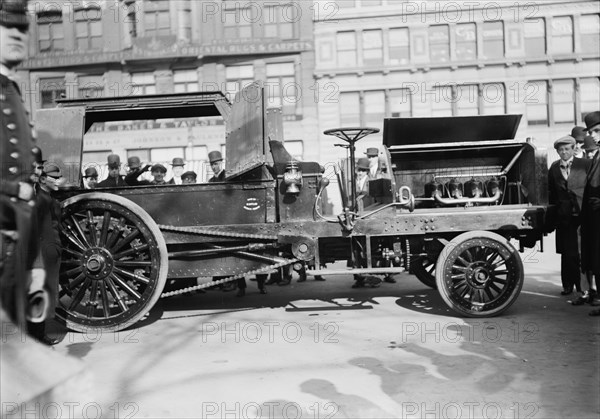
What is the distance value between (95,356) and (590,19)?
102 feet

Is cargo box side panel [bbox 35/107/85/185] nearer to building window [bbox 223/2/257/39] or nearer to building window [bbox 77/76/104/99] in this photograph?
building window [bbox 223/2/257/39]

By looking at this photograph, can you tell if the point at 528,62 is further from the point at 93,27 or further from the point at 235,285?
the point at 235,285

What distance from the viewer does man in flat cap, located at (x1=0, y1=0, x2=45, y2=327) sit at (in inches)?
85.7

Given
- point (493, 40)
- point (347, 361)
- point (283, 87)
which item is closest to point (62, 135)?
point (347, 361)

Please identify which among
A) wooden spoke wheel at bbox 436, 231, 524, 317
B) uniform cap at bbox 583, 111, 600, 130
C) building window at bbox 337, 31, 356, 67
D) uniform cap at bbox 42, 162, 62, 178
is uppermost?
building window at bbox 337, 31, 356, 67

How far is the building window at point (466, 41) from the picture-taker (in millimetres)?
29594

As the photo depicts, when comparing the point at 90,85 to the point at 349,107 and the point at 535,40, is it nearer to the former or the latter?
the point at 349,107

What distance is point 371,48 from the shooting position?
29953 mm

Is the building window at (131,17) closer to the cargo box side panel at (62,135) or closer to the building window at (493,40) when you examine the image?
the building window at (493,40)

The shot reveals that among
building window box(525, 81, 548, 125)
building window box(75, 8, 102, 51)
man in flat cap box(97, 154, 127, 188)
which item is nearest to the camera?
man in flat cap box(97, 154, 127, 188)

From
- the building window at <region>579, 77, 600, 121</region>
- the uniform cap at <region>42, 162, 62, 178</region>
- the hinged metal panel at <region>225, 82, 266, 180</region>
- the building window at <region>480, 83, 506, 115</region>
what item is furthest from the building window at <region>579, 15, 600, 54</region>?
the uniform cap at <region>42, 162, 62, 178</region>

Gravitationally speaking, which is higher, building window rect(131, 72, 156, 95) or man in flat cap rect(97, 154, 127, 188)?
building window rect(131, 72, 156, 95)

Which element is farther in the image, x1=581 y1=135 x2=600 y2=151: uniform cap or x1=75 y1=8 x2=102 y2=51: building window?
x1=75 y1=8 x2=102 y2=51: building window

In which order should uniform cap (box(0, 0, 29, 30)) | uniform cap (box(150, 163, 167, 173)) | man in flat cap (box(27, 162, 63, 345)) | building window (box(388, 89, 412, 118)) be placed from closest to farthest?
uniform cap (box(0, 0, 29, 30)) < man in flat cap (box(27, 162, 63, 345)) < uniform cap (box(150, 163, 167, 173)) < building window (box(388, 89, 412, 118))
